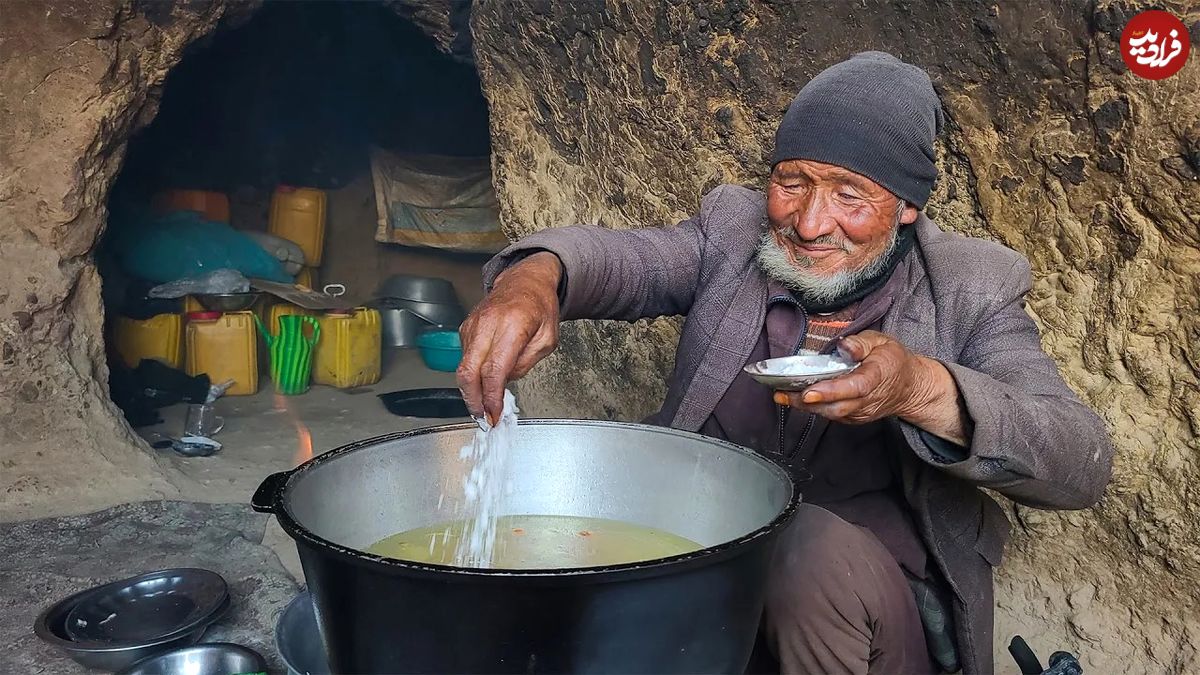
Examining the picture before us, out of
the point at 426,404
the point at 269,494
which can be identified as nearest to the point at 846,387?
the point at 269,494

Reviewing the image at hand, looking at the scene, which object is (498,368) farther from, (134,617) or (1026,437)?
(134,617)

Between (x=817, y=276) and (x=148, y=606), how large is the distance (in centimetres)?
239

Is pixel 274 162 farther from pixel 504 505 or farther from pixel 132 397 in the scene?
pixel 504 505

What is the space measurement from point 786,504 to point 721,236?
42.5 inches

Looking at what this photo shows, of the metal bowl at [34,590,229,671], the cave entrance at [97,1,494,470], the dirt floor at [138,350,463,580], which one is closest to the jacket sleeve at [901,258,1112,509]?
the metal bowl at [34,590,229,671]

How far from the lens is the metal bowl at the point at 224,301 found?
21.1ft

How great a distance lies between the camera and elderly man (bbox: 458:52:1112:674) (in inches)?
69.9

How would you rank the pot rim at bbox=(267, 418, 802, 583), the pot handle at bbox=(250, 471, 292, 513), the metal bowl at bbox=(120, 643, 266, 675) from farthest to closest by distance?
the metal bowl at bbox=(120, 643, 266, 675), the pot handle at bbox=(250, 471, 292, 513), the pot rim at bbox=(267, 418, 802, 583)

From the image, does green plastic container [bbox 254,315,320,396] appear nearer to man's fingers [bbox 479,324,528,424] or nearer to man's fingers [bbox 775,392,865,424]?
man's fingers [bbox 479,324,528,424]

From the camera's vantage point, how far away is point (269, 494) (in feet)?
5.22

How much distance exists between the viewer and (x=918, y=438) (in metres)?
1.80

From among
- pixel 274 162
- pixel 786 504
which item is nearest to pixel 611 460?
pixel 786 504

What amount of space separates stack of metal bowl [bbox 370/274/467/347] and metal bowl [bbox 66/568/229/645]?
428 centimetres

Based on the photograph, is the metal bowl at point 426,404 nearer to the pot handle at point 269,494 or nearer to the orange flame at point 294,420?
the orange flame at point 294,420
